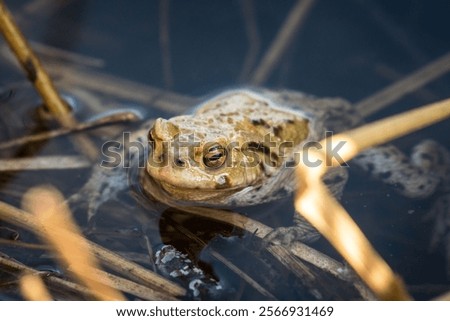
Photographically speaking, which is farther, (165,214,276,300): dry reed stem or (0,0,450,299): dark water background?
(0,0,450,299): dark water background

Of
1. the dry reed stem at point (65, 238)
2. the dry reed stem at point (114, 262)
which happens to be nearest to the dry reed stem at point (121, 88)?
the dry reed stem at point (65, 238)

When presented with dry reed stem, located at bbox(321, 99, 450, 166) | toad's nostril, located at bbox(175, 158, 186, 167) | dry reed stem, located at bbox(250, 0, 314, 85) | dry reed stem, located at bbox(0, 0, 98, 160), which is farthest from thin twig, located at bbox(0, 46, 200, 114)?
dry reed stem, located at bbox(321, 99, 450, 166)

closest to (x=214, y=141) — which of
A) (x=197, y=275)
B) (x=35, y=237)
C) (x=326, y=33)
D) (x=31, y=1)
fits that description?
(x=197, y=275)

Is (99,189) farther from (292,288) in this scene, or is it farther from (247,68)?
(247,68)

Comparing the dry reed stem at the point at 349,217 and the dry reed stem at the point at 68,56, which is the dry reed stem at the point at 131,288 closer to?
A: the dry reed stem at the point at 349,217

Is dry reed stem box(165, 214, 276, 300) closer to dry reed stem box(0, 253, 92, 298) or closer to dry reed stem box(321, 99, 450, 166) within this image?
dry reed stem box(0, 253, 92, 298)

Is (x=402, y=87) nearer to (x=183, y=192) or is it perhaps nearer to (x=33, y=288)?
(x=183, y=192)
